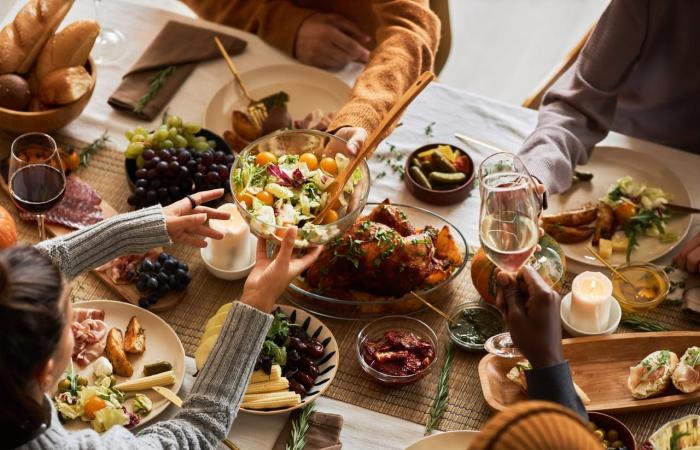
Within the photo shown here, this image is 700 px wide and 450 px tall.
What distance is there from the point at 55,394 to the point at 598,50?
1.78 meters

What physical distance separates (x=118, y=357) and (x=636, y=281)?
1343 mm

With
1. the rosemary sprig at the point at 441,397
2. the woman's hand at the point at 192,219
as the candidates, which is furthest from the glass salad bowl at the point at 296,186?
the rosemary sprig at the point at 441,397

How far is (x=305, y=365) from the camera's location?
2070 millimetres

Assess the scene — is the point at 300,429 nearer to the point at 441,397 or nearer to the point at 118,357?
the point at 441,397

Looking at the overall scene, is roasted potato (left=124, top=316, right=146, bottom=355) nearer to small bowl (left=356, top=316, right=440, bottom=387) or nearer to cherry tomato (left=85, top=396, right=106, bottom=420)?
cherry tomato (left=85, top=396, right=106, bottom=420)

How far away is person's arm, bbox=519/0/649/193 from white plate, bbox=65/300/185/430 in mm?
1092

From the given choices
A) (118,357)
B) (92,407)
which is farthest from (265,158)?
(92,407)

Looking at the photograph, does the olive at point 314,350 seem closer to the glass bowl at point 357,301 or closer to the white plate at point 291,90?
the glass bowl at point 357,301

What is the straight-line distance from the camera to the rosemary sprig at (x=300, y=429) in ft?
6.41

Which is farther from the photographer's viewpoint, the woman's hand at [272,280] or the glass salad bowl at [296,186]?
the glass salad bowl at [296,186]

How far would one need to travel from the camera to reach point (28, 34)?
2.62 meters

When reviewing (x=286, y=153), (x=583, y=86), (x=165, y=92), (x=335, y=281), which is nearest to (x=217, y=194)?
(x=286, y=153)

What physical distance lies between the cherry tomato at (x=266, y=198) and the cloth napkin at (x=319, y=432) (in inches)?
Answer: 19.5

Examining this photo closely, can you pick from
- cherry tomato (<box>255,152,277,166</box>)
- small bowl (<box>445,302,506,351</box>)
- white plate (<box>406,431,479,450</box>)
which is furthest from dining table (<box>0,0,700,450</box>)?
white plate (<box>406,431,479,450</box>)
